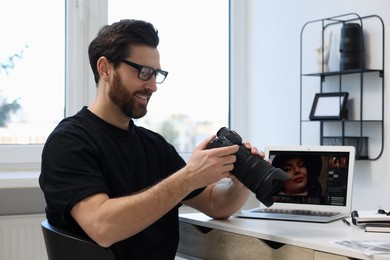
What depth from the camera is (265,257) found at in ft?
5.47

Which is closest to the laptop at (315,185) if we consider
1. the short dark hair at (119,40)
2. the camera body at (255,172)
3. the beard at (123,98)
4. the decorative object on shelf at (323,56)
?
the camera body at (255,172)

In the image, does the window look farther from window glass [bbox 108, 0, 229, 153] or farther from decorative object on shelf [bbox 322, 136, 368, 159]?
decorative object on shelf [bbox 322, 136, 368, 159]

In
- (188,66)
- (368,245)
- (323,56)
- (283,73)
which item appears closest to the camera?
(368,245)

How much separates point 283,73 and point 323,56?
0.42 meters

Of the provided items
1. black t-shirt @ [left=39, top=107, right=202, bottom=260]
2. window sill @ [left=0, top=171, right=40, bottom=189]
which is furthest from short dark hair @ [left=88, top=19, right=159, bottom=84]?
window sill @ [left=0, top=171, right=40, bottom=189]

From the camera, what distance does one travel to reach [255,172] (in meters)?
1.62

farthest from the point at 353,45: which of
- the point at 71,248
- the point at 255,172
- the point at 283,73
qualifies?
the point at 71,248

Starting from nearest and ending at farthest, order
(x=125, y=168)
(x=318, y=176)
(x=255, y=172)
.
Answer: (x=255, y=172), (x=125, y=168), (x=318, y=176)

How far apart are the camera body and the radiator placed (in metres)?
1.46

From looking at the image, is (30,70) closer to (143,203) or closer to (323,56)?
(323,56)

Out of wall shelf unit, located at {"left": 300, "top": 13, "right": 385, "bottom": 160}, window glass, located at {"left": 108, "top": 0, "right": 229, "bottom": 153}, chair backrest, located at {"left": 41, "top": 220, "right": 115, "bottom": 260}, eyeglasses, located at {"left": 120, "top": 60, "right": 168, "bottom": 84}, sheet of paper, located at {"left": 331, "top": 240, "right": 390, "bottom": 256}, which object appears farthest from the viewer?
window glass, located at {"left": 108, "top": 0, "right": 229, "bottom": 153}

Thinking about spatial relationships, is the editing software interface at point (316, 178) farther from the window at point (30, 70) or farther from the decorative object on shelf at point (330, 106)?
the window at point (30, 70)

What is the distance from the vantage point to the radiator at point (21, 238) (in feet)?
8.90

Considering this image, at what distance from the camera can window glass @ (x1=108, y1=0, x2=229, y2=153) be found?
3391 mm
